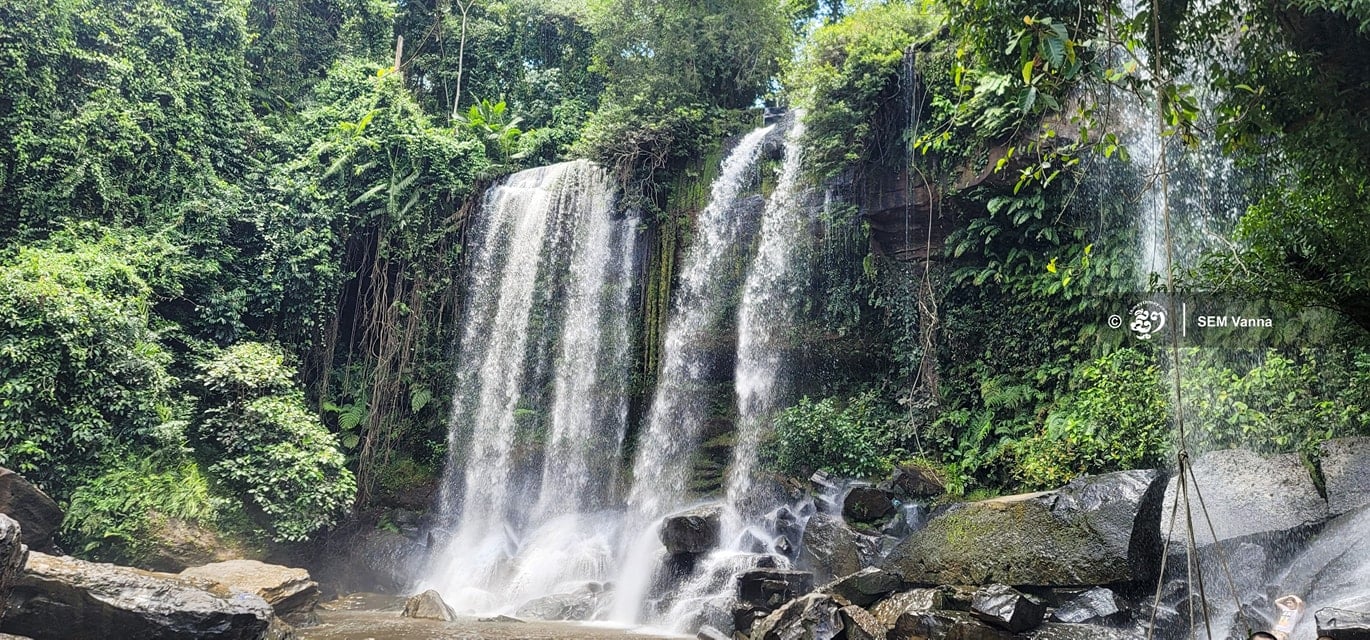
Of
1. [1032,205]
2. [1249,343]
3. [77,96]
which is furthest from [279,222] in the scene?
[1249,343]

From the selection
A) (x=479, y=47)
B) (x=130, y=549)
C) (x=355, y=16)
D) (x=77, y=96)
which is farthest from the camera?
(x=479, y=47)

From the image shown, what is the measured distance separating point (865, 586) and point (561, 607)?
3871mm

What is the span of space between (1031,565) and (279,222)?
40.3 ft

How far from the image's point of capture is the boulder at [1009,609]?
20.5ft

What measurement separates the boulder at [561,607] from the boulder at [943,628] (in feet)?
13.4

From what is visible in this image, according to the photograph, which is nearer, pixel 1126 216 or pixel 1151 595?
pixel 1151 595

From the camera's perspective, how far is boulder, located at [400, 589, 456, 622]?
356 inches

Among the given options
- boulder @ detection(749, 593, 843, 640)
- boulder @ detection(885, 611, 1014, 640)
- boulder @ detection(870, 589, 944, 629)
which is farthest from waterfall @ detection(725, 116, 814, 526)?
boulder @ detection(885, 611, 1014, 640)

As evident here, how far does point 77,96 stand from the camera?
11758 millimetres

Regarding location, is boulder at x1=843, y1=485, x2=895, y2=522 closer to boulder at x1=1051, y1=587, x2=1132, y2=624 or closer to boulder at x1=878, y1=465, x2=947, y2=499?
boulder at x1=878, y1=465, x2=947, y2=499

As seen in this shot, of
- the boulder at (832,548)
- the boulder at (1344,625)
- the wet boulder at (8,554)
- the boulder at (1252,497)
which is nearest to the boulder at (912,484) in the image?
the boulder at (832,548)

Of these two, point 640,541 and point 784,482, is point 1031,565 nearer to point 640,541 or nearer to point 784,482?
point 784,482

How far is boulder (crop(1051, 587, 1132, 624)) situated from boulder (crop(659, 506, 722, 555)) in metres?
3.99

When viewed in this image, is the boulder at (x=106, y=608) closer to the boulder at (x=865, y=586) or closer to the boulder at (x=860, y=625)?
the boulder at (x=860, y=625)
